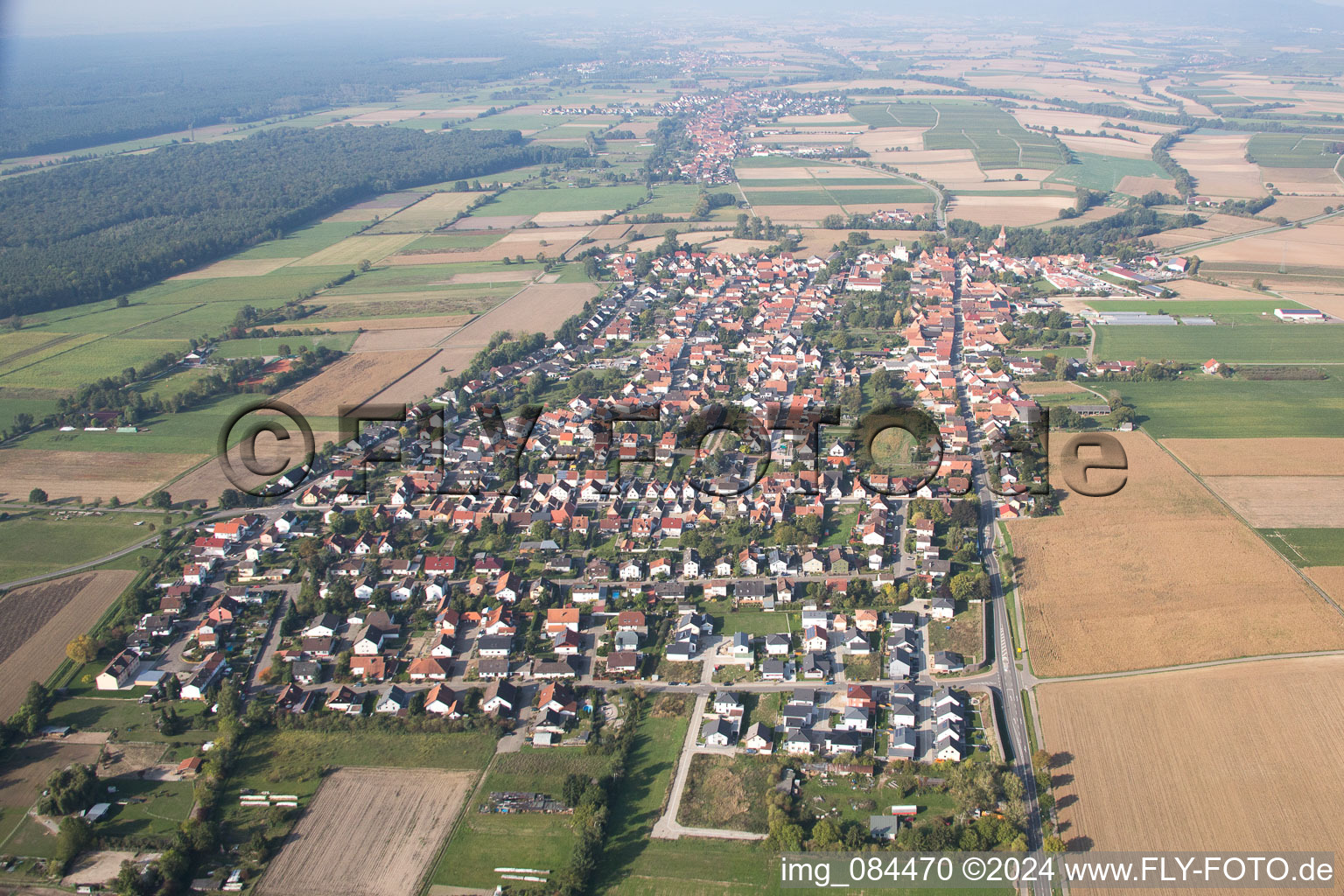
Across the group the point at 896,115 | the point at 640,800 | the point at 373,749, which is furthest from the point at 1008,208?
the point at 373,749

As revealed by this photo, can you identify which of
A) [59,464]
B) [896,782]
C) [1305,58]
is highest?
[1305,58]

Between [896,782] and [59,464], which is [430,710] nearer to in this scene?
[896,782]

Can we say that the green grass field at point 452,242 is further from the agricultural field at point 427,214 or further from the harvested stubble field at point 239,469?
the harvested stubble field at point 239,469

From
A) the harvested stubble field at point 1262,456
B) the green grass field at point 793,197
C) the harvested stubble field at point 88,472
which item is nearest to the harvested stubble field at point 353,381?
the harvested stubble field at point 88,472

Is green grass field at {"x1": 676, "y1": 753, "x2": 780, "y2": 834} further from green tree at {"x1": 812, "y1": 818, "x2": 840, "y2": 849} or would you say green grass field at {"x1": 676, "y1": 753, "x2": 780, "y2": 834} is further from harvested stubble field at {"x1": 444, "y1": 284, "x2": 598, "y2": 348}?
harvested stubble field at {"x1": 444, "y1": 284, "x2": 598, "y2": 348}

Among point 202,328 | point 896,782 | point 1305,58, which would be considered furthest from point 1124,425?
point 1305,58

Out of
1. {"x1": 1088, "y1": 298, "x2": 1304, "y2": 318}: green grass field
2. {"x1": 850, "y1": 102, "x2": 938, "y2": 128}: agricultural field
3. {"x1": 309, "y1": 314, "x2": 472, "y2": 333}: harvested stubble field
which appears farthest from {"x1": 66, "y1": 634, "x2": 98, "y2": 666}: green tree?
{"x1": 850, "y1": 102, "x2": 938, "y2": 128}: agricultural field
